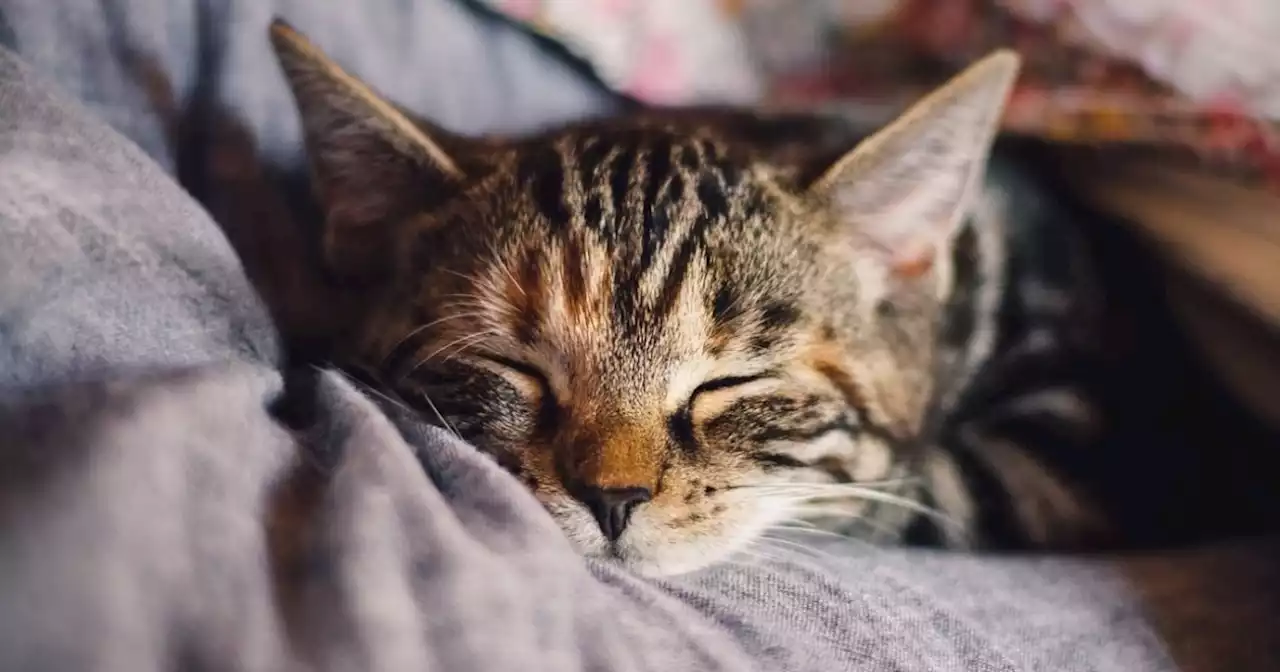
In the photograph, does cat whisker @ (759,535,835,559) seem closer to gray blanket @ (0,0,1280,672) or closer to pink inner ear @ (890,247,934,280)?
gray blanket @ (0,0,1280,672)

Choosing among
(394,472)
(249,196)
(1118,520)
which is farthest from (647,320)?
(1118,520)

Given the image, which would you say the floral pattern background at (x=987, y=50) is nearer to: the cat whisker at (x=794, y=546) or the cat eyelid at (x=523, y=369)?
the cat eyelid at (x=523, y=369)

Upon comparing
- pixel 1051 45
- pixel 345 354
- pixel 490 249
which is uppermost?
pixel 1051 45

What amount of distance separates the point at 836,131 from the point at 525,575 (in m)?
0.82

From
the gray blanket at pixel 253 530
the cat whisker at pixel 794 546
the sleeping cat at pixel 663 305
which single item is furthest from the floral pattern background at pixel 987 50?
the cat whisker at pixel 794 546

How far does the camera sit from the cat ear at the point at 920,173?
0.86 m

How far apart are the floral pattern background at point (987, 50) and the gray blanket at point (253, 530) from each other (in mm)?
387

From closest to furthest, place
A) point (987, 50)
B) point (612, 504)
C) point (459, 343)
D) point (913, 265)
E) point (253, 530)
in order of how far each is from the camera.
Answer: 1. point (253, 530)
2. point (612, 504)
3. point (459, 343)
4. point (913, 265)
5. point (987, 50)

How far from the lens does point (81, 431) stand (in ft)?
1.55

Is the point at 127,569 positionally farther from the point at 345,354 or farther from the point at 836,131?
the point at 836,131

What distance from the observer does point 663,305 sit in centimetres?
80

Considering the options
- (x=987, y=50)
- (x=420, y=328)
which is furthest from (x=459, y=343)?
(x=987, y=50)

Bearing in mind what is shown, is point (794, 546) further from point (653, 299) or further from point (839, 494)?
point (653, 299)

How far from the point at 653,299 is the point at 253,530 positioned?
370mm
